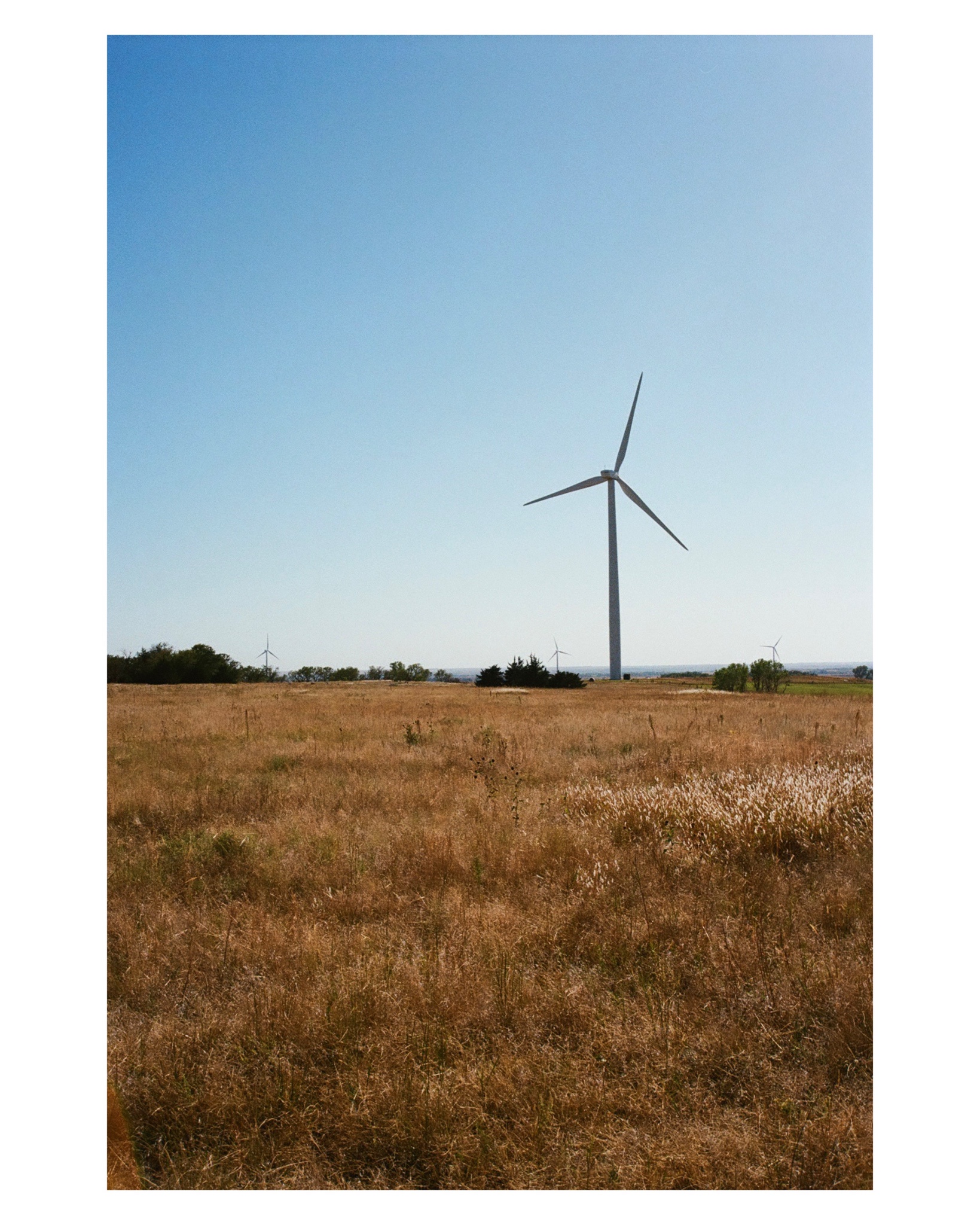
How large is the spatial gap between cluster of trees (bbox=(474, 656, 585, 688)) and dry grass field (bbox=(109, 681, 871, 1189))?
1842cm

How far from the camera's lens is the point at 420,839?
5137 millimetres

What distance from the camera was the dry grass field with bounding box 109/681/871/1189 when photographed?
7.48 ft

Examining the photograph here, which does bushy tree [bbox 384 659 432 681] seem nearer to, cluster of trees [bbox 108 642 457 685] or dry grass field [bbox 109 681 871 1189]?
cluster of trees [bbox 108 642 457 685]

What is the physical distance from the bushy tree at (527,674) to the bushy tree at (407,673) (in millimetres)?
9786

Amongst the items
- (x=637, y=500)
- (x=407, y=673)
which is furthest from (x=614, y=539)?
(x=407, y=673)

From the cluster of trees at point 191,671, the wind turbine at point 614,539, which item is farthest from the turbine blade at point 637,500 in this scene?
the cluster of trees at point 191,671

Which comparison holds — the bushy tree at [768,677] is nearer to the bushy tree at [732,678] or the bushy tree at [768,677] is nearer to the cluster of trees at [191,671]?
the bushy tree at [732,678]

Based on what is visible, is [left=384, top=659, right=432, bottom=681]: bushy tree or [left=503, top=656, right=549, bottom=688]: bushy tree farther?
[left=384, top=659, right=432, bottom=681]: bushy tree

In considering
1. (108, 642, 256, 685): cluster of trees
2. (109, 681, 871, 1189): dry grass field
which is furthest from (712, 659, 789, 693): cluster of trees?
(108, 642, 256, 685): cluster of trees

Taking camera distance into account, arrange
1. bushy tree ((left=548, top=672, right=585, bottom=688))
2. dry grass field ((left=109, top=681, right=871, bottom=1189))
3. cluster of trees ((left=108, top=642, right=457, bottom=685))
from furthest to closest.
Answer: bushy tree ((left=548, top=672, right=585, bottom=688)), cluster of trees ((left=108, top=642, right=457, bottom=685)), dry grass field ((left=109, top=681, right=871, bottom=1189))

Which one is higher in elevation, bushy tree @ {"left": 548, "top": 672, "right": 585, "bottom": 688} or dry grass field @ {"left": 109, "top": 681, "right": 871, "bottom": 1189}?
dry grass field @ {"left": 109, "top": 681, "right": 871, "bottom": 1189}

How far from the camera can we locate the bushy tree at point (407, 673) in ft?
120
